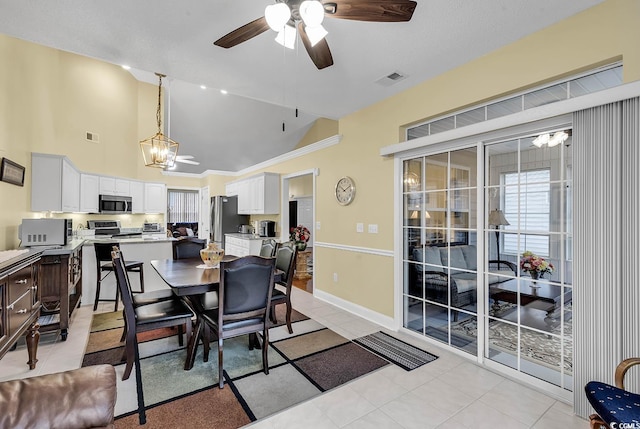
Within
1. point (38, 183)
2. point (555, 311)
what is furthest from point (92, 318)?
point (555, 311)

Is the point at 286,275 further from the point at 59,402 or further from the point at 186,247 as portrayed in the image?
the point at 59,402

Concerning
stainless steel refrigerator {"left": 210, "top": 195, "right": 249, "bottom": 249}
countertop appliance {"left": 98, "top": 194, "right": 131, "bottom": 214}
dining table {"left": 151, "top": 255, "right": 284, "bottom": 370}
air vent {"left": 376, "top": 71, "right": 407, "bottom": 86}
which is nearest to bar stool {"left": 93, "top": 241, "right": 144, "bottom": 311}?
dining table {"left": 151, "top": 255, "right": 284, "bottom": 370}

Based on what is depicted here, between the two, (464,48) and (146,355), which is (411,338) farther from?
(464,48)

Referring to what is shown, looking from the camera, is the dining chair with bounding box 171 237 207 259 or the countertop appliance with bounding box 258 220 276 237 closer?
the dining chair with bounding box 171 237 207 259

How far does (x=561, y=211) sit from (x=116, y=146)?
784 cm

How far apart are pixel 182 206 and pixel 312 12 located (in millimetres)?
12572

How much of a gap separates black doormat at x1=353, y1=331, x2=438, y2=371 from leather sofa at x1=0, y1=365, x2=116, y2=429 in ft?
7.47

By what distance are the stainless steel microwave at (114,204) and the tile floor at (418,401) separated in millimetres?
3920

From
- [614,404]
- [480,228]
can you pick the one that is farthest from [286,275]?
[614,404]

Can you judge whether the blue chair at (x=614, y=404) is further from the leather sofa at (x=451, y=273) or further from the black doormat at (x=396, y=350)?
the black doormat at (x=396, y=350)

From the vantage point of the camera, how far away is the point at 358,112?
400cm

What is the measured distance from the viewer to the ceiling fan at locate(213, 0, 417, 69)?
5.14ft

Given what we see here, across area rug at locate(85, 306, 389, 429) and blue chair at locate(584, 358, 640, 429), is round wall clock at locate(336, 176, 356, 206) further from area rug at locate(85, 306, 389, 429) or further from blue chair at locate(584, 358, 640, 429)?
blue chair at locate(584, 358, 640, 429)

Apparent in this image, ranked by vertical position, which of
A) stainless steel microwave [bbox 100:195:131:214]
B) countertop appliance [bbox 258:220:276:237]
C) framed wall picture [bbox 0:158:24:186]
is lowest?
countertop appliance [bbox 258:220:276:237]
